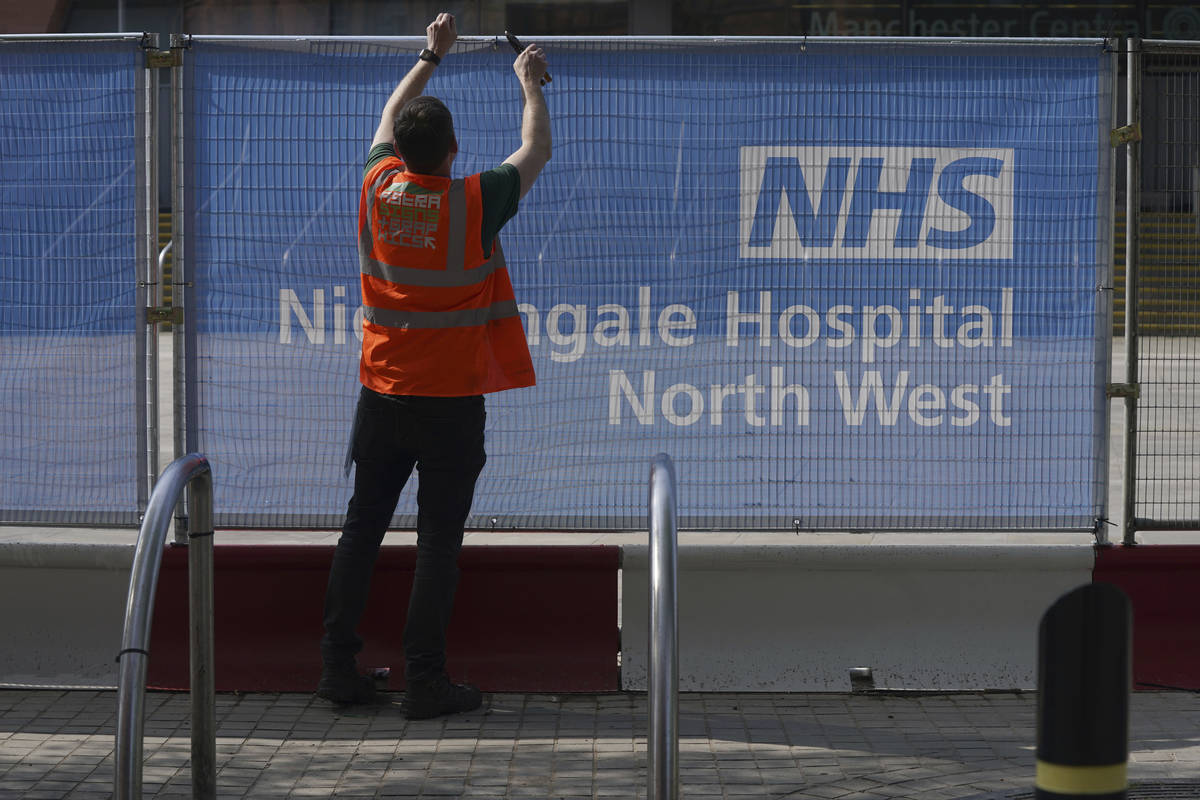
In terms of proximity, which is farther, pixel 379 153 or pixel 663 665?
pixel 379 153

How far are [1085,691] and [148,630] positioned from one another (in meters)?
2.04

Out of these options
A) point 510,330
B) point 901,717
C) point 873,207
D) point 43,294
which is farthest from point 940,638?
point 43,294

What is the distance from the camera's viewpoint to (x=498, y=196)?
4578 mm

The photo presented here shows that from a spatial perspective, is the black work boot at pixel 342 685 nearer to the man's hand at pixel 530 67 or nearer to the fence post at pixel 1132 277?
the man's hand at pixel 530 67

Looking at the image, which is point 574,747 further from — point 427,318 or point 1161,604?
point 1161,604

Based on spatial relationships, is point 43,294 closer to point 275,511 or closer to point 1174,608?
→ point 275,511

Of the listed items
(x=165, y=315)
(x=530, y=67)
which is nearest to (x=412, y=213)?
(x=530, y=67)

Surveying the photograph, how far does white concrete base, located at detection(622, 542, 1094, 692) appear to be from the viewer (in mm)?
5152

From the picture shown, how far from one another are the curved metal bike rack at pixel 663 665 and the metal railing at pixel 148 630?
1.13 metres

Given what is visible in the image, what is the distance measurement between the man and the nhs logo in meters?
1.04

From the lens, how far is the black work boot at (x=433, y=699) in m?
4.85

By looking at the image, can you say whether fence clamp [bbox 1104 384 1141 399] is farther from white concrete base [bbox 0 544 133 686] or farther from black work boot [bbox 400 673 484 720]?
white concrete base [bbox 0 544 133 686]

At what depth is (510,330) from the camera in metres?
4.79

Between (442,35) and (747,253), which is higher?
(442,35)
